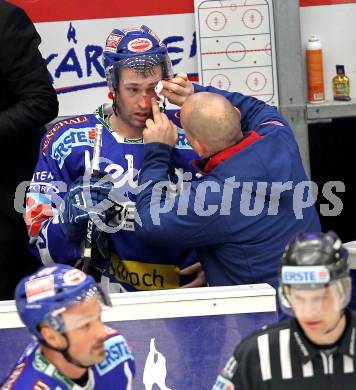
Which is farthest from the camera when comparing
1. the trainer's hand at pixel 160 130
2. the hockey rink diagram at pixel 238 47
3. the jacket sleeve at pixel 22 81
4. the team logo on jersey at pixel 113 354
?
the hockey rink diagram at pixel 238 47

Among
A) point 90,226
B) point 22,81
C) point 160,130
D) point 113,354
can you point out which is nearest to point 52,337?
point 113,354

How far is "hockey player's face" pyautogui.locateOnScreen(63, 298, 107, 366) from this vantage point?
3.72m

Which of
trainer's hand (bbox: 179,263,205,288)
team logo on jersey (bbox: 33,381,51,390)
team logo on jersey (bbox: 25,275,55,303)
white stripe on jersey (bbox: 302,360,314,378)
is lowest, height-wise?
trainer's hand (bbox: 179,263,205,288)

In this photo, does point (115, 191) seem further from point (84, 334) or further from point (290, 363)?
point (290, 363)

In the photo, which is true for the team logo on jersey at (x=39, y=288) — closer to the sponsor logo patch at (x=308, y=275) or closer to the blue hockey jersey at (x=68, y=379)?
the blue hockey jersey at (x=68, y=379)

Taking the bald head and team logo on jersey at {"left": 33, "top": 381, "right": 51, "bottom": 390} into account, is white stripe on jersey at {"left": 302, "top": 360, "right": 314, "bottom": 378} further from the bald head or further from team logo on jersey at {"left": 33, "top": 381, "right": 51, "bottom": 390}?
the bald head

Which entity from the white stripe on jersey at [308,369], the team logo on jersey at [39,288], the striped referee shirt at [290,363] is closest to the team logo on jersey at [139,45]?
the team logo on jersey at [39,288]

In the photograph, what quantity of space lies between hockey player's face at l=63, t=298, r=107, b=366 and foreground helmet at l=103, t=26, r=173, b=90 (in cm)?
163

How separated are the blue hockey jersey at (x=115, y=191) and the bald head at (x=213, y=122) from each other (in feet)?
1.23

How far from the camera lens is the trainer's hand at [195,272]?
530 centimetres

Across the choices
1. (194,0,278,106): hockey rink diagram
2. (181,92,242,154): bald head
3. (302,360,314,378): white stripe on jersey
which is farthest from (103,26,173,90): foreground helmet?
(302,360,314,378): white stripe on jersey

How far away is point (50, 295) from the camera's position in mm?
3748

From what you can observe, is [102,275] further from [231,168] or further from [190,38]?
[190,38]

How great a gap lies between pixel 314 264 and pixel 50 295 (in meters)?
0.76
